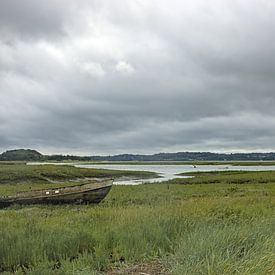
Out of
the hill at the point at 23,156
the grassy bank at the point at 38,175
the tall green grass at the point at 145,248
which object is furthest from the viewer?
the hill at the point at 23,156

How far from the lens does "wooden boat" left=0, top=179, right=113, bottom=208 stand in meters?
20.2

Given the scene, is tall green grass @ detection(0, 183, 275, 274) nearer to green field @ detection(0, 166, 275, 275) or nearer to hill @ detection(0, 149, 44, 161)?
green field @ detection(0, 166, 275, 275)

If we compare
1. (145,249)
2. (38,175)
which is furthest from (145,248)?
(38,175)

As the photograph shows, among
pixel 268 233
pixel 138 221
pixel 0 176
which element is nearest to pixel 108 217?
pixel 138 221

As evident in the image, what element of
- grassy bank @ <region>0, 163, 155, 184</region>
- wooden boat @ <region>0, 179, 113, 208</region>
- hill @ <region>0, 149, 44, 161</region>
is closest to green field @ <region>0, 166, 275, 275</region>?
wooden boat @ <region>0, 179, 113, 208</region>

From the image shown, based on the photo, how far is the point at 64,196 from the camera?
20.9 m


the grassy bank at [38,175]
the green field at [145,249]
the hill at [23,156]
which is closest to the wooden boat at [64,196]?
the green field at [145,249]

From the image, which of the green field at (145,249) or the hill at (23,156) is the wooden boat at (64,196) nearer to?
the green field at (145,249)

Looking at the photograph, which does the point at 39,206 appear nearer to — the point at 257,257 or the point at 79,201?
the point at 79,201

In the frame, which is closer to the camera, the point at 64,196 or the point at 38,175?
the point at 64,196

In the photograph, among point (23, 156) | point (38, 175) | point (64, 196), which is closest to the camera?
point (64, 196)

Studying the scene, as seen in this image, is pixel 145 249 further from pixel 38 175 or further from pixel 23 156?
pixel 23 156

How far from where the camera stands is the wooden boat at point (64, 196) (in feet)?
66.3

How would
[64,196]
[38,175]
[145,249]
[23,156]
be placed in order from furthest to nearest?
[23,156] → [38,175] → [64,196] → [145,249]
